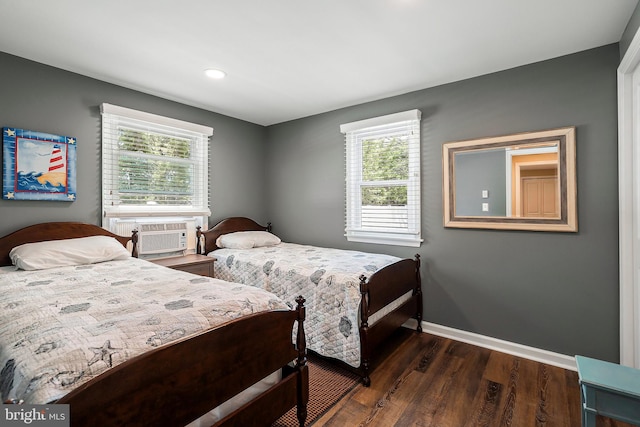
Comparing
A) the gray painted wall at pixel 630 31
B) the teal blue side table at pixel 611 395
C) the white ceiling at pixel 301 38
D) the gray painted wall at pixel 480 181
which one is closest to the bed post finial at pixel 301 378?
the teal blue side table at pixel 611 395

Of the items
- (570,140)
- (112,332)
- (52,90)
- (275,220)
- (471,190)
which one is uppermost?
(52,90)

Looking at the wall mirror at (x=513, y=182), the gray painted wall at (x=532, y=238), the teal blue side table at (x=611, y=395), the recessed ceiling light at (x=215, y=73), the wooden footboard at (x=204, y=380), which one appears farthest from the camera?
the recessed ceiling light at (x=215, y=73)

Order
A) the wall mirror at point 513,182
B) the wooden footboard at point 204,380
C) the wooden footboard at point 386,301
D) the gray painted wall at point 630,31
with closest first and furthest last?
1. the wooden footboard at point 204,380
2. the gray painted wall at point 630,31
3. the wooden footboard at point 386,301
4. the wall mirror at point 513,182

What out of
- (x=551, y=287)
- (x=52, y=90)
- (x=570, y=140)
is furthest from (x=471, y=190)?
(x=52, y=90)

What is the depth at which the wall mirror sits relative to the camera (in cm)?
238

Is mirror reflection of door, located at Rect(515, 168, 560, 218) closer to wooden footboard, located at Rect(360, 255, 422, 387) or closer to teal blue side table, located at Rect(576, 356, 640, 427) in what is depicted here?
wooden footboard, located at Rect(360, 255, 422, 387)

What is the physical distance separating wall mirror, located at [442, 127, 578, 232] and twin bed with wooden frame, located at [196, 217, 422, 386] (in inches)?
28.6

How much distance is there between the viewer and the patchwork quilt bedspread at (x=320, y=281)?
223 cm

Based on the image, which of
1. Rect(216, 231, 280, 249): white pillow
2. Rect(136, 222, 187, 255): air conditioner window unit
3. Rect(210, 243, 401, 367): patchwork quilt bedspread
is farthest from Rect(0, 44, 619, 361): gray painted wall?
Rect(216, 231, 280, 249): white pillow

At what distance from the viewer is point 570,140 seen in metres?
2.35

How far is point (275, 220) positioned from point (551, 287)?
3159 millimetres

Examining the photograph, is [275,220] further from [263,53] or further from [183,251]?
[263,53]

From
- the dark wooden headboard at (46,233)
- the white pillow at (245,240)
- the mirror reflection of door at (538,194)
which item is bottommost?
the white pillow at (245,240)

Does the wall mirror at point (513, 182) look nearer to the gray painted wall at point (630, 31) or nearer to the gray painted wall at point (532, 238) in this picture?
the gray painted wall at point (532, 238)
